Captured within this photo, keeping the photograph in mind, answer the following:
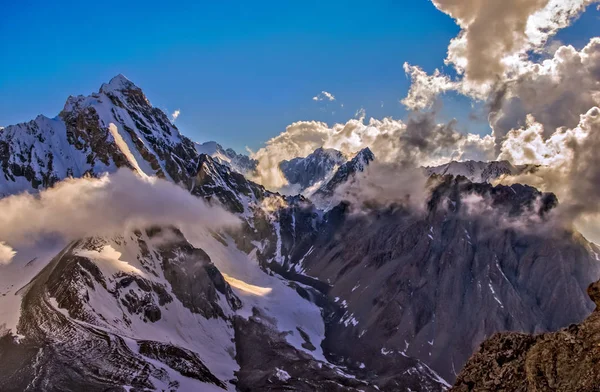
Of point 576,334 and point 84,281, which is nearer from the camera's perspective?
point 576,334

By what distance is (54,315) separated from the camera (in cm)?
17400

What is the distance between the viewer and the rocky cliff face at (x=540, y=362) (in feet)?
96.4

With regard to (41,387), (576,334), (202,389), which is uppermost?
(576,334)

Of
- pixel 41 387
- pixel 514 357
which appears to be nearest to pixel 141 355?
pixel 41 387

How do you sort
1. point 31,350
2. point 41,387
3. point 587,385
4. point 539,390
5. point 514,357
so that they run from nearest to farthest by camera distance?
point 587,385 < point 539,390 < point 514,357 < point 41,387 < point 31,350

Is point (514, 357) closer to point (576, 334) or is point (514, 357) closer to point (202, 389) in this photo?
point (576, 334)

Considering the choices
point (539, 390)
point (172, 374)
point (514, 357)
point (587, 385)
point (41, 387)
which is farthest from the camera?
point (172, 374)

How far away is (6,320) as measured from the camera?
16888 cm

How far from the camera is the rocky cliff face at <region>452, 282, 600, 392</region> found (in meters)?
29.4

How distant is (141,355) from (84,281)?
141 ft

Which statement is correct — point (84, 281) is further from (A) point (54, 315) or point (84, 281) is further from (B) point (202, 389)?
(B) point (202, 389)

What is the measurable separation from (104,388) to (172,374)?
25.1 meters

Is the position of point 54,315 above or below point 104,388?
above

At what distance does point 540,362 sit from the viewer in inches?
1256
